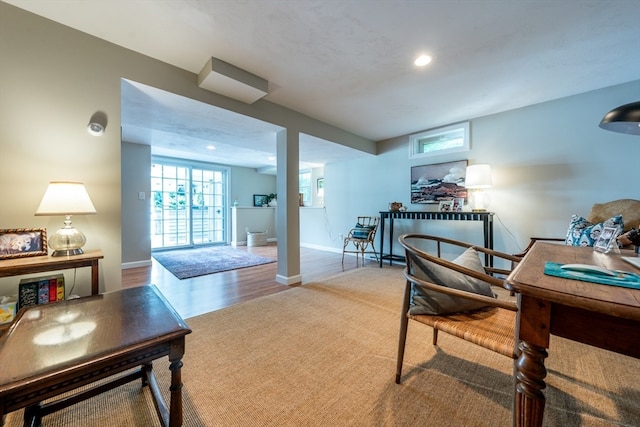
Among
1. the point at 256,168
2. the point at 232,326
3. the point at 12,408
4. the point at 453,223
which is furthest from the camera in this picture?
the point at 256,168

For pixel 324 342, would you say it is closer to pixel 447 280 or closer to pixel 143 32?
pixel 447 280

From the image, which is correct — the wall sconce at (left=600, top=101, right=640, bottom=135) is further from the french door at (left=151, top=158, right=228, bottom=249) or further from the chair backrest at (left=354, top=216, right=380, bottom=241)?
the french door at (left=151, top=158, right=228, bottom=249)

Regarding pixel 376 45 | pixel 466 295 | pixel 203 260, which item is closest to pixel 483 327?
pixel 466 295

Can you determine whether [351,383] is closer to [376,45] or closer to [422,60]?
[376,45]

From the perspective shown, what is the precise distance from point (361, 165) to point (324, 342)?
12.8ft

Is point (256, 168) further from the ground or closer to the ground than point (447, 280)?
further from the ground

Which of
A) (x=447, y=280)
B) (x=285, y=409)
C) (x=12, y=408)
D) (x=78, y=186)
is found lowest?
(x=285, y=409)

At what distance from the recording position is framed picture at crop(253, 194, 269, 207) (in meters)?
7.46

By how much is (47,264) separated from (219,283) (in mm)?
1929

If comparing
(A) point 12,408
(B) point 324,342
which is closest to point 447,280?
(B) point 324,342

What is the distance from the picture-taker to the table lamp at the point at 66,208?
1576mm

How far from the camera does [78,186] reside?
169cm

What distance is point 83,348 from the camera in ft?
2.83

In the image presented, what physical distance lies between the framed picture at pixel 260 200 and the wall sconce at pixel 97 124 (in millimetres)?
5532
